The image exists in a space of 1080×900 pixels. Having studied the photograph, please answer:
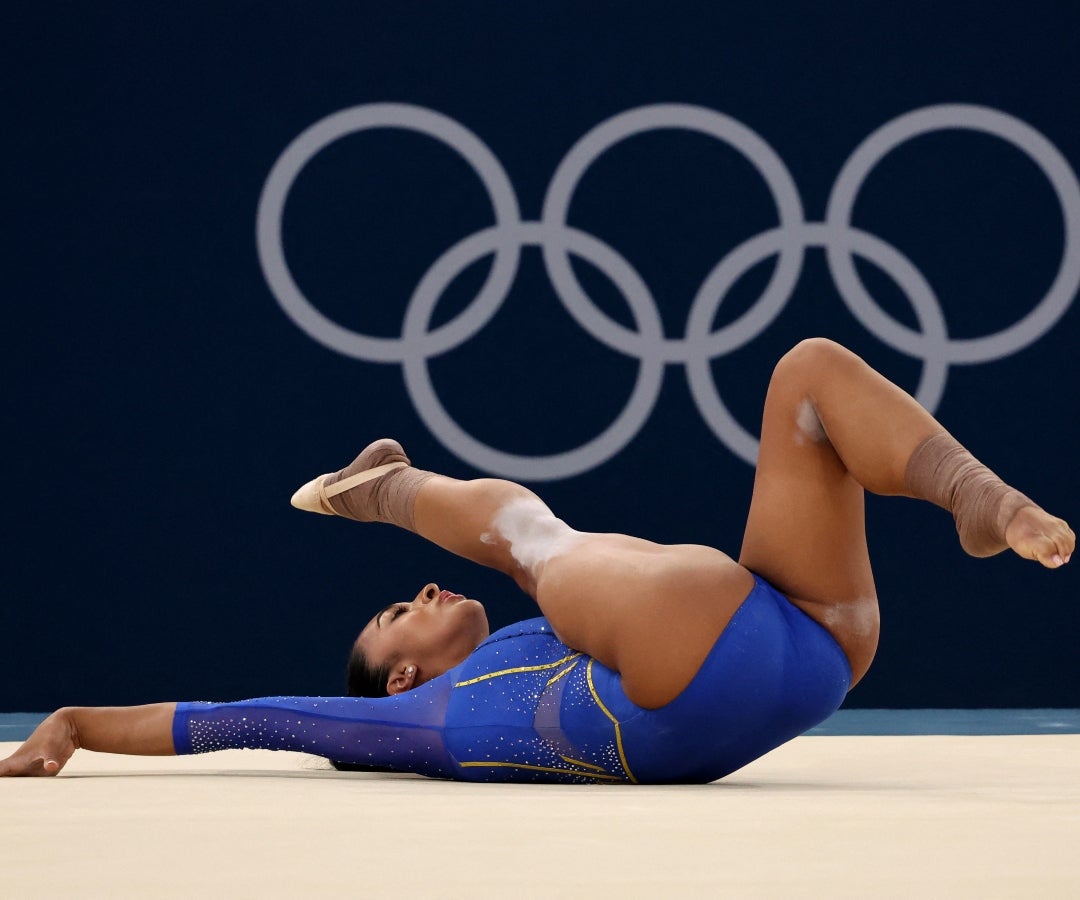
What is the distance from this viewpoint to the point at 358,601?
200 inches

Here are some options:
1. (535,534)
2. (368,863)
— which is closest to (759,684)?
(535,534)

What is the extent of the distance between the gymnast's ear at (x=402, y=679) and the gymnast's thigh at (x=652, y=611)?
0.40 metres

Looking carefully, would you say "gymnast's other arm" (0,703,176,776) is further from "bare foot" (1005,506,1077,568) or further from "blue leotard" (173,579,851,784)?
"bare foot" (1005,506,1077,568)

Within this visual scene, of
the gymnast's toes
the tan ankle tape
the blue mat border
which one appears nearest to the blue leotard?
the tan ankle tape

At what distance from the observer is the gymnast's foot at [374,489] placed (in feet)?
8.90

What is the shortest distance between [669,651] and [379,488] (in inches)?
34.3

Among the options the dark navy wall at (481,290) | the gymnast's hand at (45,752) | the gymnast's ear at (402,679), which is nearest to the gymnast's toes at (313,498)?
the gymnast's ear at (402,679)

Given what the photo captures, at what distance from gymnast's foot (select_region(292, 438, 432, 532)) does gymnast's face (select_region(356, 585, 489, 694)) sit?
184 mm

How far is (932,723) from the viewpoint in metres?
4.42

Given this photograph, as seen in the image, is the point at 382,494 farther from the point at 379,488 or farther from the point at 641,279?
the point at 641,279

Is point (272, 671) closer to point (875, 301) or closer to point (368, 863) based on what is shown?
point (875, 301)

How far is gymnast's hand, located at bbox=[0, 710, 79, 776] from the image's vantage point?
2.29 metres

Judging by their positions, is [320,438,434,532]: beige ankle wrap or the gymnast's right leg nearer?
the gymnast's right leg

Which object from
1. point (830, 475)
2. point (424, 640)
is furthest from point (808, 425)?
point (424, 640)
